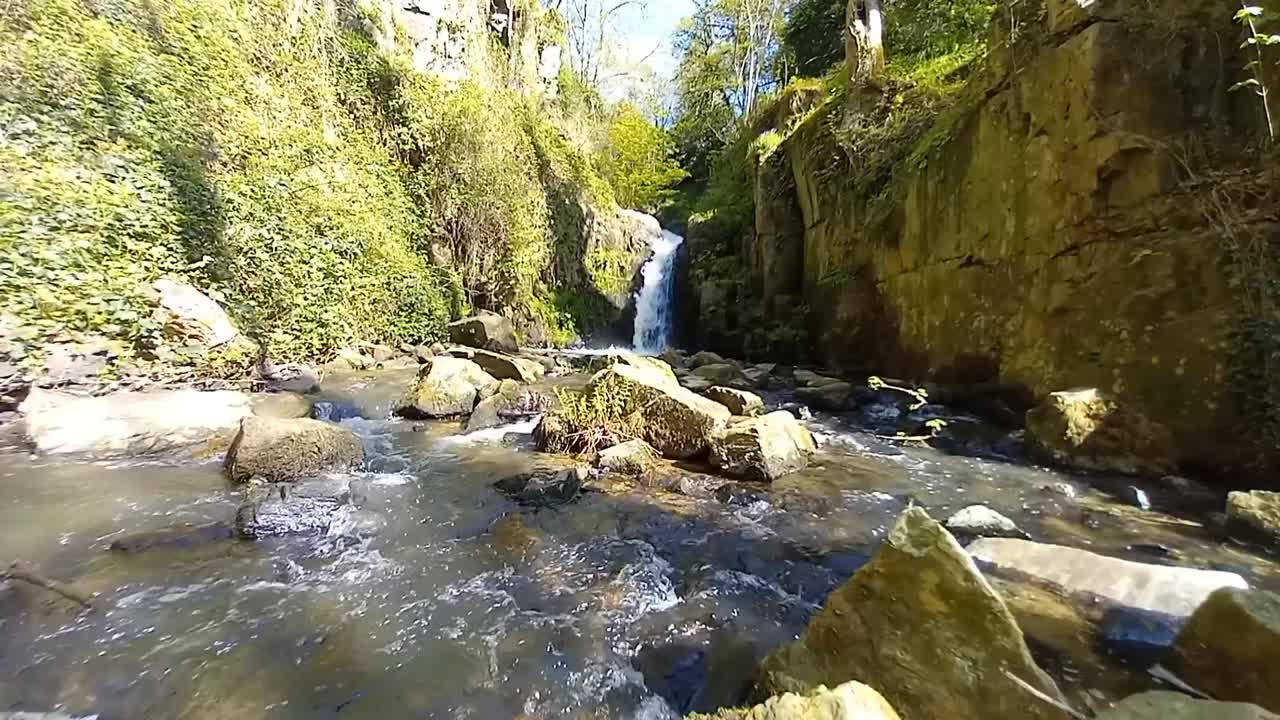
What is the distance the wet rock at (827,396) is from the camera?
7633mm

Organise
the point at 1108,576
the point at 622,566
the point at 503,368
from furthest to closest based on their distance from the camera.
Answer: the point at 503,368
the point at 622,566
the point at 1108,576

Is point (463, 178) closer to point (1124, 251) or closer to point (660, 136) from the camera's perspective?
point (1124, 251)

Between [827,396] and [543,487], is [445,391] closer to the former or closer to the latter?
[543,487]

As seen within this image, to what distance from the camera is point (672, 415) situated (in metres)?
5.35

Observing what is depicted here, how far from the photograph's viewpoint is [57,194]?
19.6 ft

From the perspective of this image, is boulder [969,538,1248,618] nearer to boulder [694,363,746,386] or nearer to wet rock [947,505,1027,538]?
wet rock [947,505,1027,538]

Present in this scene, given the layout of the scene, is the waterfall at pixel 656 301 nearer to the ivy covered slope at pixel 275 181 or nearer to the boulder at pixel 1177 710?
the ivy covered slope at pixel 275 181

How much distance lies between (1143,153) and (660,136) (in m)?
21.0

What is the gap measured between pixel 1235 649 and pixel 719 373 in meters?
7.90

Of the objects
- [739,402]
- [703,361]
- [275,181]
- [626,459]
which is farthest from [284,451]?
[703,361]

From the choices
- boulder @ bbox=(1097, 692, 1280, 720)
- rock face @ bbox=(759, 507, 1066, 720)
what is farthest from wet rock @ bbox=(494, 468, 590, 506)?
boulder @ bbox=(1097, 692, 1280, 720)

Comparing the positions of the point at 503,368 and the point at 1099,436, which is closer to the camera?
the point at 1099,436

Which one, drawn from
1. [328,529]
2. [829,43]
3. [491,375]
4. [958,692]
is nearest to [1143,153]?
[958,692]

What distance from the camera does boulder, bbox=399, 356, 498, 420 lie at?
6.70 m
